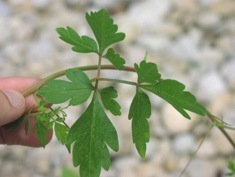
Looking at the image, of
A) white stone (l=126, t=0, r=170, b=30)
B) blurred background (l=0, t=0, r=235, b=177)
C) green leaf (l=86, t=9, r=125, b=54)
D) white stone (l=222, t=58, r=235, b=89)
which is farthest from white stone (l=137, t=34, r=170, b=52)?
green leaf (l=86, t=9, r=125, b=54)

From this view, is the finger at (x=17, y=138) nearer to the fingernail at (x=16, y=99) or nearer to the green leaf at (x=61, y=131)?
the fingernail at (x=16, y=99)

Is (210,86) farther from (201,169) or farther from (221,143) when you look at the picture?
(201,169)

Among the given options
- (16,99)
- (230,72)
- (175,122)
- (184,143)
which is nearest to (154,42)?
(230,72)

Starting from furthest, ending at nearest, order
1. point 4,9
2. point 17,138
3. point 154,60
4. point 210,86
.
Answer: point 4,9 → point 154,60 → point 210,86 → point 17,138

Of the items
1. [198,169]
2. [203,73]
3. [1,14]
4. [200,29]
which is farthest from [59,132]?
[1,14]

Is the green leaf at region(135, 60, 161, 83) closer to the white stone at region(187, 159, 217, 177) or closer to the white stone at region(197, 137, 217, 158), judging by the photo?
the white stone at region(187, 159, 217, 177)

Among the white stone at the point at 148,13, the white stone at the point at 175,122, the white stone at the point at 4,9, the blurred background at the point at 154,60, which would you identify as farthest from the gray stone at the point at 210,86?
the white stone at the point at 4,9
